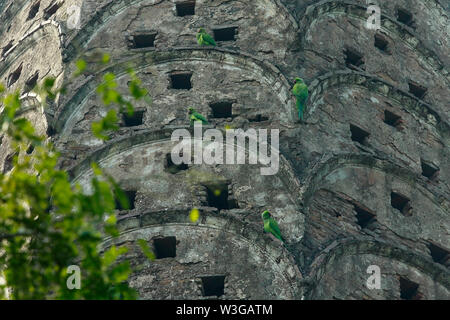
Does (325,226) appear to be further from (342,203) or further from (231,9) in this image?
(231,9)

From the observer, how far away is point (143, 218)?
1694cm

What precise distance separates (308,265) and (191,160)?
2.86m

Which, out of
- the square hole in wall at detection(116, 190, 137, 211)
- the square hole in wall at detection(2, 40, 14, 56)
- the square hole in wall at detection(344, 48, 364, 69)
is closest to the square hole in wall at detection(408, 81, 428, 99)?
the square hole in wall at detection(344, 48, 364, 69)

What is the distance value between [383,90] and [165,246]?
598 centimetres

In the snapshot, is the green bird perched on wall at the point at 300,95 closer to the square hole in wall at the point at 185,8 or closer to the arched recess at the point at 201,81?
the arched recess at the point at 201,81

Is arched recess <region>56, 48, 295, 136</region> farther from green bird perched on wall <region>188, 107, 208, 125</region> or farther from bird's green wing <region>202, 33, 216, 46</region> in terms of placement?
green bird perched on wall <region>188, 107, 208, 125</region>

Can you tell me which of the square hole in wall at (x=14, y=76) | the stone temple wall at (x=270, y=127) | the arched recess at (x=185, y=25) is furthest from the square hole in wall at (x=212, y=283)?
the square hole in wall at (x=14, y=76)

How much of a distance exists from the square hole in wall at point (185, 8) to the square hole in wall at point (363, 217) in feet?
19.1

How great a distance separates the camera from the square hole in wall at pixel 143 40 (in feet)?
70.6

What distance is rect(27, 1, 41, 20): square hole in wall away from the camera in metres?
25.1

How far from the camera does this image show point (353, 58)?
2195 centimetres

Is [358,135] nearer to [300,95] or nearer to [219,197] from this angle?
[300,95]

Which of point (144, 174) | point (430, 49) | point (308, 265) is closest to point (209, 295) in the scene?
point (308, 265)

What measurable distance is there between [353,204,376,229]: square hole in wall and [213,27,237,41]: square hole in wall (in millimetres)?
4639
